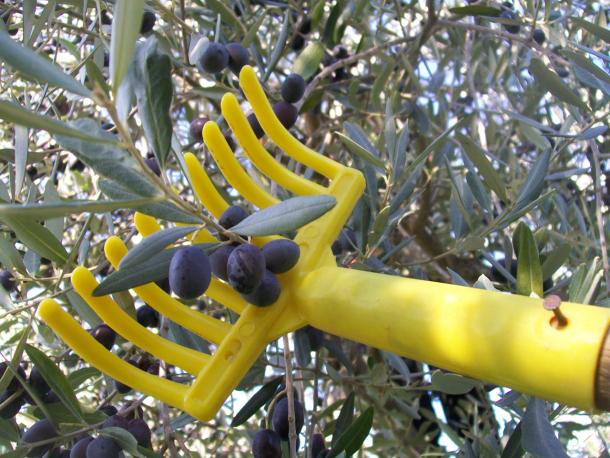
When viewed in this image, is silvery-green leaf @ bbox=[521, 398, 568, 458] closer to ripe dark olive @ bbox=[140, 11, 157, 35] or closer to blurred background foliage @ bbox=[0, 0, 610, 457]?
blurred background foliage @ bbox=[0, 0, 610, 457]

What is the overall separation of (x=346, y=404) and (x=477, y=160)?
20.9 inches

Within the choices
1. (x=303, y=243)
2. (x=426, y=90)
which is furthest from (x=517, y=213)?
(x=426, y=90)

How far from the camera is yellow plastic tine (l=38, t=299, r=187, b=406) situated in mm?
679

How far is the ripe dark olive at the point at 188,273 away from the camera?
66cm

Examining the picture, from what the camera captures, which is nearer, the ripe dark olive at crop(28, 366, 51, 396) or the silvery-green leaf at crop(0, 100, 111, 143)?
the silvery-green leaf at crop(0, 100, 111, 143)

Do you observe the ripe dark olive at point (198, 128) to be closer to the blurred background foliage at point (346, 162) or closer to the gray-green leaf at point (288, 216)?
the blurred background foliage at point (346, 162)

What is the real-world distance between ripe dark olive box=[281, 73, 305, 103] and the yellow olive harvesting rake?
374 millimetres

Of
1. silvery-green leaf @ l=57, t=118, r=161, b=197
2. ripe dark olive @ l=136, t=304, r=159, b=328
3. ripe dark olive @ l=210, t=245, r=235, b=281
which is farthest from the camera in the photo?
ripe dark olive @ l=136, t=304, r=159, b=328

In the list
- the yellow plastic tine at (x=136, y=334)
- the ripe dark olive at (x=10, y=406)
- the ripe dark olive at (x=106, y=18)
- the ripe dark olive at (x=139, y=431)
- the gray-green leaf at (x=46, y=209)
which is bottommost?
the ripe dark olive at (x=139, y=431)

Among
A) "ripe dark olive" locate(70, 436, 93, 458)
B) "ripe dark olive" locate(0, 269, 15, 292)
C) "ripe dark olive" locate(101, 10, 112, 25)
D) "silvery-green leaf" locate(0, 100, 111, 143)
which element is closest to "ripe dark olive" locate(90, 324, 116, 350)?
"ripe dark olive" locate(70, 436, 93, 458)

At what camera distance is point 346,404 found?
1.28 metres

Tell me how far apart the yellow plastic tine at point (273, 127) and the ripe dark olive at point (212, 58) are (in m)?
0.33

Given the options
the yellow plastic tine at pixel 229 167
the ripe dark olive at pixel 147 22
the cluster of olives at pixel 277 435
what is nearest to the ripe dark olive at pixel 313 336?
the cluster of olives at pixel 277 435

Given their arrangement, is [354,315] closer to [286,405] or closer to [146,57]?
[146,57]
